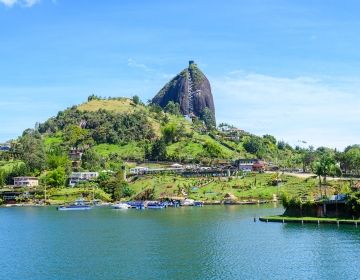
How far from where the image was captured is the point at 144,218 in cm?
14175

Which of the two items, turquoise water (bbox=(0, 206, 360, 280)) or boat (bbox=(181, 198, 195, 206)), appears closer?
turquoise water (bbox=(0, 206, 360, 280))

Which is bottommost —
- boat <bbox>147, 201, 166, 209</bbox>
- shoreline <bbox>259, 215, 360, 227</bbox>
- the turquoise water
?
the turquoise water

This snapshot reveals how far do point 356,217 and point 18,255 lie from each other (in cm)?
6512

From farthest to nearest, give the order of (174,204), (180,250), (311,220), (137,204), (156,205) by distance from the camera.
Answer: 1. (137,204)
2. (174,204)
3. (156,205)
4. (311,220)
5. (180,250)

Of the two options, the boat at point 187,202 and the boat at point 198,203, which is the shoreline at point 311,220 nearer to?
the boat at point 198,203

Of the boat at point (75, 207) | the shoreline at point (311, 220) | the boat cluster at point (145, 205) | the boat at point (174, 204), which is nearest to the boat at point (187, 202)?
the boat cluster at point (145, 205)

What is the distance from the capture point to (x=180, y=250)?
86188 mm

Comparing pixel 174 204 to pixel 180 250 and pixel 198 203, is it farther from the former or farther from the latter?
pixel 180 250

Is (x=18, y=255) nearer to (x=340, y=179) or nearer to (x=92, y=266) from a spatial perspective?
(x=92, y=266)

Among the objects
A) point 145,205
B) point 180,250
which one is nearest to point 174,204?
point 145,205

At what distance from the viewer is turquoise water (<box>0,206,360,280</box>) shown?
69438 mm

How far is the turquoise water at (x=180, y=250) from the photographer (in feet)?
228

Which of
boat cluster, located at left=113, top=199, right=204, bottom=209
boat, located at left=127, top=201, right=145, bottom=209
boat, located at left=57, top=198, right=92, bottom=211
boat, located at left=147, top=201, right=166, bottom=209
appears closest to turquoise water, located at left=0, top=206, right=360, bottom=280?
boat, located at left=147, top=201, right=166, bottom=209

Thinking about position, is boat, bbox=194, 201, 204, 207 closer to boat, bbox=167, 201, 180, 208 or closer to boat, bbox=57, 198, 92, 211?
boat, bbox=167, 201, 180, 208
